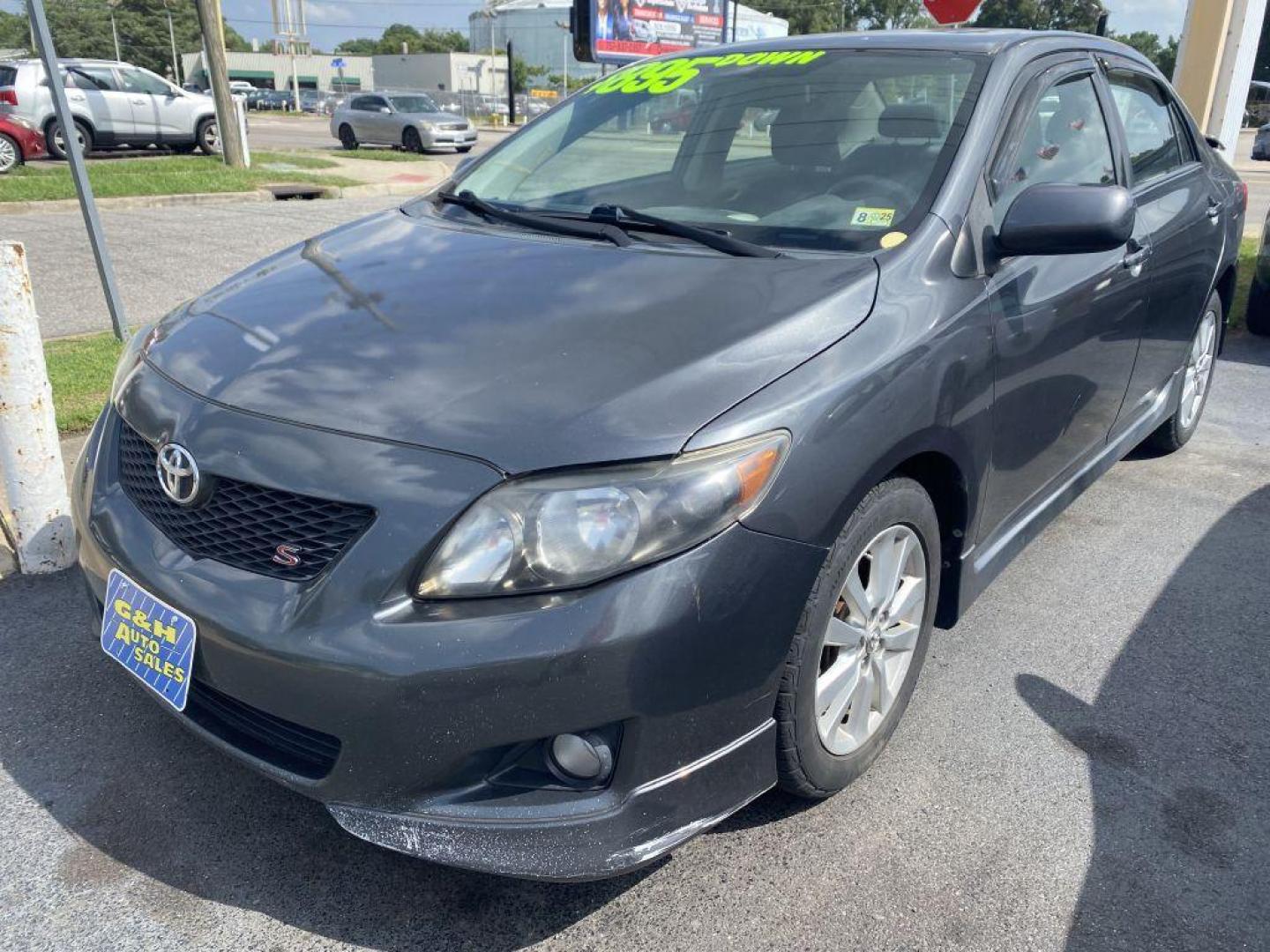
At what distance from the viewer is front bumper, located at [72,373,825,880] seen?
68.6 inches

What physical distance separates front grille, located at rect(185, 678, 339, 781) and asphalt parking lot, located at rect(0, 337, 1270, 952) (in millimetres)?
297

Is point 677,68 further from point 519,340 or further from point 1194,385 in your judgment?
point 1194,385

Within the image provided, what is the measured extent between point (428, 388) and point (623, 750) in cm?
80

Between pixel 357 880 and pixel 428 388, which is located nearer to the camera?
pixel 428 388

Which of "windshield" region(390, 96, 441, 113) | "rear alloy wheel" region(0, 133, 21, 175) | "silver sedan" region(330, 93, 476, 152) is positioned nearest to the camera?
"rear alloy wheel" region(0, 133, 21, 175)

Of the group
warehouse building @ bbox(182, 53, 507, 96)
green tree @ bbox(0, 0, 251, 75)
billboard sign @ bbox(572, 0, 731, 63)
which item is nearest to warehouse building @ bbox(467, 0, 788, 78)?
warehouse building @ bbox(182, 53, 507, 96)

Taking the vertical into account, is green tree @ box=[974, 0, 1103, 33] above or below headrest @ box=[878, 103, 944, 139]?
above

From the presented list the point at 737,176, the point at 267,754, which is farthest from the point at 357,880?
the point at 737,176

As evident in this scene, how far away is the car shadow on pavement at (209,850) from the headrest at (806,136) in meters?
1.95

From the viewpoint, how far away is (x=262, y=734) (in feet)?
6.57

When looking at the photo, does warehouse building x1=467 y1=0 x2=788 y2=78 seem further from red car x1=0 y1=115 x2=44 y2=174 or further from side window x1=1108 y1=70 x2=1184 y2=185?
side window x1=1108 y1=70 x2=1184 y2=185

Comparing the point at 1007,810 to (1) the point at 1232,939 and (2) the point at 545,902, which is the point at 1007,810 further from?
(2) the point at 545,902

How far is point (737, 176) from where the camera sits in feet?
9.71

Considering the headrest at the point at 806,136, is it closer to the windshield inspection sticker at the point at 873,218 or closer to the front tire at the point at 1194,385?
the windshield inspection sticker at the point at 873,218
